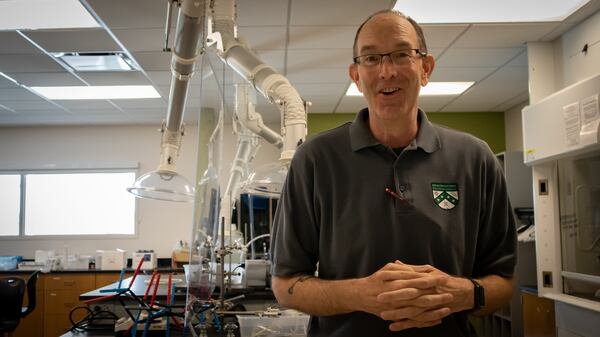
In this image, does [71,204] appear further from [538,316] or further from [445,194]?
[445,194]

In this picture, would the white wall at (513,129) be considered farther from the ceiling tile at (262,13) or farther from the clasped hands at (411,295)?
the clasped hands at (411,295)

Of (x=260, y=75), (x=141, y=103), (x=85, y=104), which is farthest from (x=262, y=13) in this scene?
(x=85, y=104)

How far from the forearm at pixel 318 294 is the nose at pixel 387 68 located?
434mm

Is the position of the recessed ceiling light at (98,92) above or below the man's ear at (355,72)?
above

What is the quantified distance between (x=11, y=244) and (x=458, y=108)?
618 centimetres

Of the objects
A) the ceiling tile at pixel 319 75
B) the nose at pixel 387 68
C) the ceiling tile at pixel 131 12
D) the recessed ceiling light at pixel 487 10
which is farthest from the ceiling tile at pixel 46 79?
the nose at pixel 387 68

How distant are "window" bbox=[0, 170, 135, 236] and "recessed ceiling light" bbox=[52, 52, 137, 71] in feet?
8.75

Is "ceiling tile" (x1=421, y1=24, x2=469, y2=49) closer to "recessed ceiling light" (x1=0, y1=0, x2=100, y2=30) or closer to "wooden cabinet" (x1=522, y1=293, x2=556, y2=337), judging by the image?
"wooden cabinet" (x1=522, y1=293, x2=556, y2=337)

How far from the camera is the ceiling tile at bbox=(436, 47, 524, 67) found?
3.94m

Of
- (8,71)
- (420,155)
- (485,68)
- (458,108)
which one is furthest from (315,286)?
(458,108)

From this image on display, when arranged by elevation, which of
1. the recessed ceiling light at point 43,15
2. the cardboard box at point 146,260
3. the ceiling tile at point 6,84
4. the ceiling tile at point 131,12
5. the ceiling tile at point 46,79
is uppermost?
the recessed ceiling light at point 43,15

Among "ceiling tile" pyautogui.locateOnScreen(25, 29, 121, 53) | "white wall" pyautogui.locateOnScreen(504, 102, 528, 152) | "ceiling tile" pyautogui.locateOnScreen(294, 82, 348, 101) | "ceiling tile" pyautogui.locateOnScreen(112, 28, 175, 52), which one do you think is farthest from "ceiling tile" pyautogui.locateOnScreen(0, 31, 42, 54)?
"white wall" pyautogui.locateOnScreen(504, 102, 528, 152)

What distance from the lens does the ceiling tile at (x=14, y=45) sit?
3.53 m

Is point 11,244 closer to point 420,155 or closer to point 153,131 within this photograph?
point 153,131
